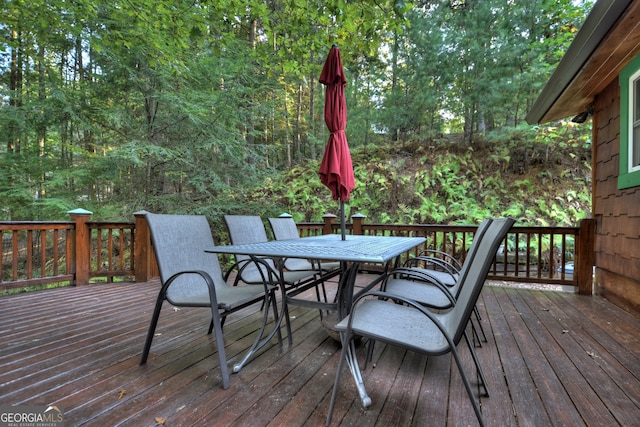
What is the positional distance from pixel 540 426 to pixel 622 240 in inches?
119

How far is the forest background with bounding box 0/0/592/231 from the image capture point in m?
4.35

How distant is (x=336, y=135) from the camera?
2.42 metres

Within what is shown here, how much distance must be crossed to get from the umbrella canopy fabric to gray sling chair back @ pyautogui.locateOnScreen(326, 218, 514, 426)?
109 cm

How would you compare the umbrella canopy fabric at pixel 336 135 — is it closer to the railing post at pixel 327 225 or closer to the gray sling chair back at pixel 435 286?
the gray sling chair back at pixel 435 286

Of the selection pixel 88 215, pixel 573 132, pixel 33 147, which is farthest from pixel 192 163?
pixel 573 132

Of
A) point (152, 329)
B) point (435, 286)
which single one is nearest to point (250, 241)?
point (152, 329)

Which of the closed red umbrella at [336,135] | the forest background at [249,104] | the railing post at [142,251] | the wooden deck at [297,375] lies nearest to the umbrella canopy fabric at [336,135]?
the closed red umbrella at [336,135]

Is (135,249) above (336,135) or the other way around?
the other way around

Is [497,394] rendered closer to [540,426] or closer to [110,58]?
[540,426]

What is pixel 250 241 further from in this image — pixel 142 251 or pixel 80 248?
pixel 80 248

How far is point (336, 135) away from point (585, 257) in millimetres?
3831

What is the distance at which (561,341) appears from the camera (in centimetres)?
223

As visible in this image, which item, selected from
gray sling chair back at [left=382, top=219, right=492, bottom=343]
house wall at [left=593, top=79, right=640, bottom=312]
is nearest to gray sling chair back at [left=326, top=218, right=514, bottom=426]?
gray sling chair back at [left=382, top=219, right=492, bottom=343]

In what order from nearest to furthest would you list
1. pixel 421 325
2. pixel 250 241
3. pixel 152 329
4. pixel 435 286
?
pixel 421 325, pixel 152 329, pixel 435 286, pixel 250 241
